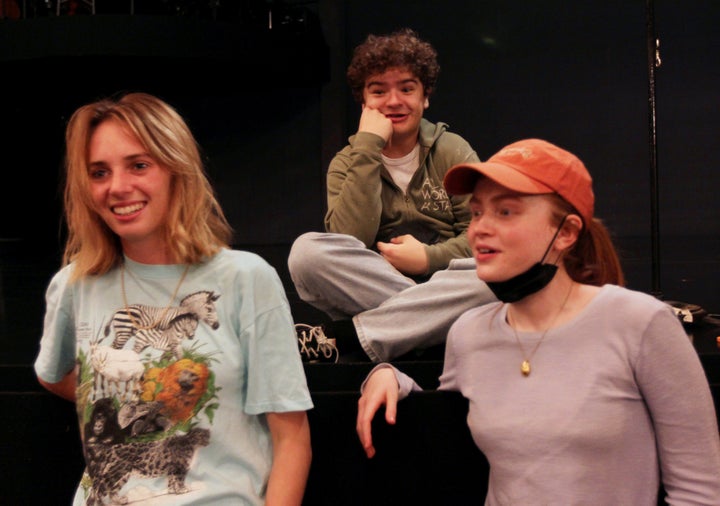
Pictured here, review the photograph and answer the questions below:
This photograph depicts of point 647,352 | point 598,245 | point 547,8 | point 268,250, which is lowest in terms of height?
point 268,250

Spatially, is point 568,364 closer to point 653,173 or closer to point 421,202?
point 421,202

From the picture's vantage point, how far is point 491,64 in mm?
6168

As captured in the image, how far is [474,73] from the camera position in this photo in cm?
621

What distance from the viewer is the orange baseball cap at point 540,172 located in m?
1.11

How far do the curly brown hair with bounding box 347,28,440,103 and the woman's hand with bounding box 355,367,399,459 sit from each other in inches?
38.2

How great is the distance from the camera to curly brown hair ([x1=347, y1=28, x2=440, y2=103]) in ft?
6.77

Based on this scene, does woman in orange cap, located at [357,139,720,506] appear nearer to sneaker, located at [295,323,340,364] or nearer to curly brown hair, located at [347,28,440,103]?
sneaker, located at [295,323,340,364]

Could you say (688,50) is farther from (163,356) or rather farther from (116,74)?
(163,356)

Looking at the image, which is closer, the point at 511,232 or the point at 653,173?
the point at 511,232

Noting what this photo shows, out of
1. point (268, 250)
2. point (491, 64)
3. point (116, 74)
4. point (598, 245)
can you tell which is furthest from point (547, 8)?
point (598, 245)

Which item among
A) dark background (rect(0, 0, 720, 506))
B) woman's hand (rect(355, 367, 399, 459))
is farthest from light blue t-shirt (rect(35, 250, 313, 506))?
dark background (rect(0, 0, 720, 506))

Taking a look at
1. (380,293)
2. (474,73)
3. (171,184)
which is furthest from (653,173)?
(474,73)

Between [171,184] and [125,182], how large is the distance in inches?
2.8

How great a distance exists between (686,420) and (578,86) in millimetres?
5262
